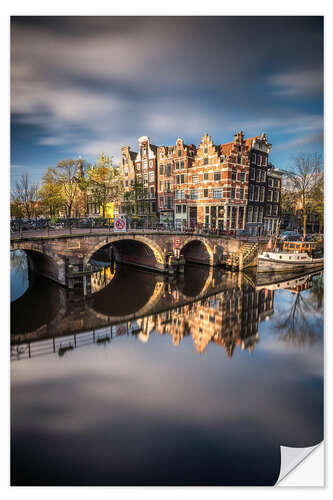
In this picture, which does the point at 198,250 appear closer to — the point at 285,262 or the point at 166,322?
the point at 285,262

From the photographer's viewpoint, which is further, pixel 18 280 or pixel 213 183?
pixel 213 183

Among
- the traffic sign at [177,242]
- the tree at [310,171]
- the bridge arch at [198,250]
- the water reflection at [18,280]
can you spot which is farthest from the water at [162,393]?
the bridge arch at [198,250]

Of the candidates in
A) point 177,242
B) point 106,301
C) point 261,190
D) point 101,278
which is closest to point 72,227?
point 101,278

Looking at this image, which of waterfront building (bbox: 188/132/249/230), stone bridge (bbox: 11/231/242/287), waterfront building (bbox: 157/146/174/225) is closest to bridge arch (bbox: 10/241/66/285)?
stone bridge (bbox: 11/231/242/287)

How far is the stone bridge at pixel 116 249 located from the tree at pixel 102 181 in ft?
13.9

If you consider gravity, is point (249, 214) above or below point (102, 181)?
below

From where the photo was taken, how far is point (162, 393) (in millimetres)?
5418

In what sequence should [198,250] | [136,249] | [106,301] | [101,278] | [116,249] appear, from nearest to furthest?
[106,301] → [101,278] → [136,249] → [198,250] → [116,249]

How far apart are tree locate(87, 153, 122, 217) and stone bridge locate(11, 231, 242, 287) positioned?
4233 millimetres

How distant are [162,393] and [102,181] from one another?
18587 millimetres

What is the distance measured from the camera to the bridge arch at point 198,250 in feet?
61.4

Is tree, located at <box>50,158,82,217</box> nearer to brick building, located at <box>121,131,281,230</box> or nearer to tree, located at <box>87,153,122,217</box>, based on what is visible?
tree, located at <box>87,153,122,217</box>

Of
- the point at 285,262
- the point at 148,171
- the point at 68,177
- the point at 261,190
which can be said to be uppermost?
the point at 148,171
